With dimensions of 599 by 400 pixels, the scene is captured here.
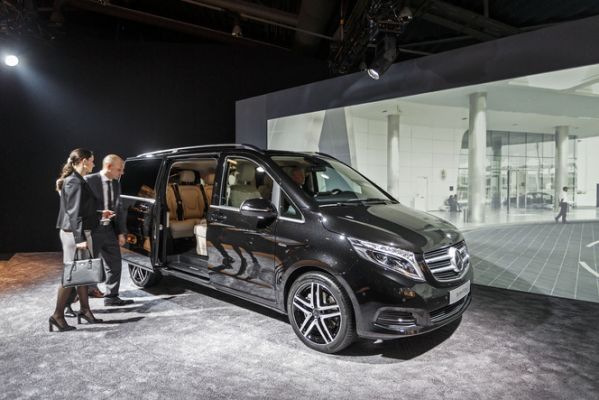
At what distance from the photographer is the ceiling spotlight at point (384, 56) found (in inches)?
212

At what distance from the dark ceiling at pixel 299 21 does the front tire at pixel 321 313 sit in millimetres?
3649

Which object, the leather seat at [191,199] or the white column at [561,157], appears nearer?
the white column at [561,157]

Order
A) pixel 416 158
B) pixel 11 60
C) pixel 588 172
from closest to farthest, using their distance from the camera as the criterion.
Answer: pixel 588 172
pixel 416 158
pixel 11 60

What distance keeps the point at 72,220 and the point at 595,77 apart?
17.6ft

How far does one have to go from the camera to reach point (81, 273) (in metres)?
3.49

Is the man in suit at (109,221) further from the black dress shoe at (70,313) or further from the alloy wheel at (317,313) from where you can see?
the alloy wheel at (317,313)

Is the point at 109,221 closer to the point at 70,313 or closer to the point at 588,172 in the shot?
the point at 70,313

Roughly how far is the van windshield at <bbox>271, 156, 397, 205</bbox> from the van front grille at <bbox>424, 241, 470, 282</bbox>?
84cm

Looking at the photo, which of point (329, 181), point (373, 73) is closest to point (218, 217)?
point (329, 181)

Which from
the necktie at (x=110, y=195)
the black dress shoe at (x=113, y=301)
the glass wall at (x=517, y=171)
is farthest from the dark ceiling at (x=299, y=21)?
the black dress shoe at (x=113, y=301)

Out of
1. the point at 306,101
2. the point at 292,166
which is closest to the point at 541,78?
the point at 292,166

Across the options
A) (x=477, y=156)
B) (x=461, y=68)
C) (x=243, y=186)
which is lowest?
(x=243, y=186)

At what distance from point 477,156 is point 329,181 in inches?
103

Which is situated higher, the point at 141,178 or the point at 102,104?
the point at 102,104
